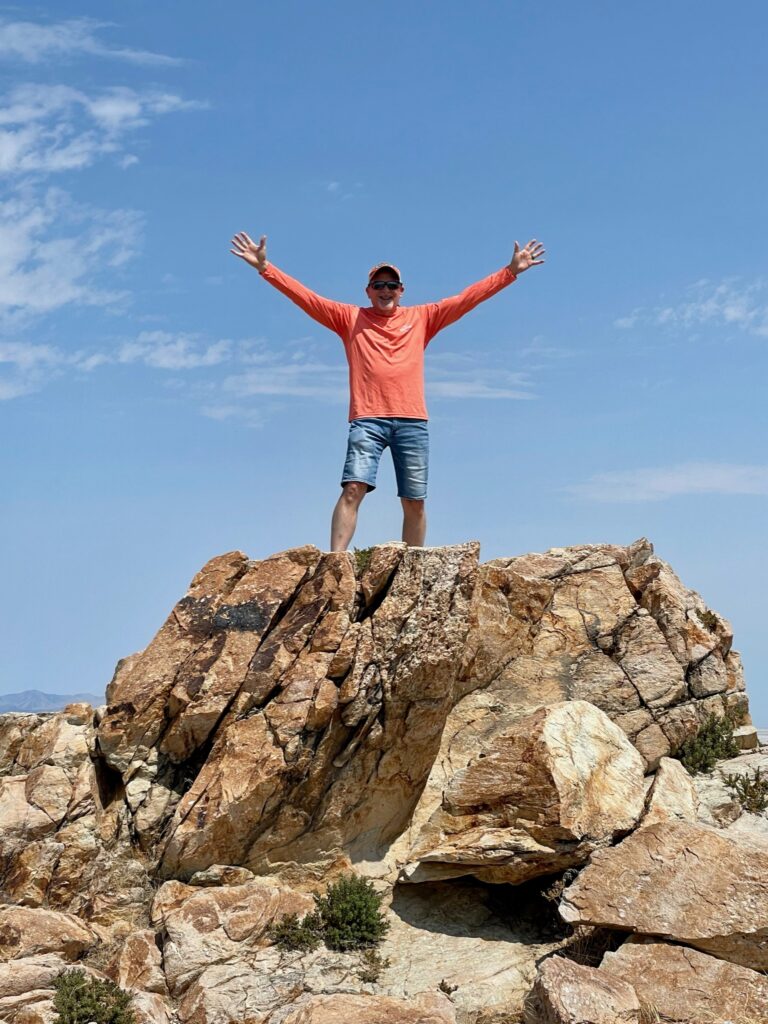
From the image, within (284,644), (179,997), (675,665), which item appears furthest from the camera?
(675,665)

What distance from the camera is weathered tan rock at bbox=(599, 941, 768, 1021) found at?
42.4 feet

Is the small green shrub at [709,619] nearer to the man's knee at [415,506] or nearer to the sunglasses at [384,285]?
the man's knee at [415,506]

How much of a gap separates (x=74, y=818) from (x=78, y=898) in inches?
48.1

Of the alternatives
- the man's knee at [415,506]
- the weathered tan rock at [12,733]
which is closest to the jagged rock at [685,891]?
the man's knee at [415,506]

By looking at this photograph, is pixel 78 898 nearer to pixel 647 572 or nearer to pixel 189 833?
pixel 189 833

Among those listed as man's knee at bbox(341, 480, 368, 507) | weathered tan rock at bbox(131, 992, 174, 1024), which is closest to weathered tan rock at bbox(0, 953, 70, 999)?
weathered tan rock at bbox(131, 992, 174, 1024)

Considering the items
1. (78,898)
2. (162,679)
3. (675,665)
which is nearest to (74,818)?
(78,898)

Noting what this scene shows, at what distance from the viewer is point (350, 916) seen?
50.0 ft

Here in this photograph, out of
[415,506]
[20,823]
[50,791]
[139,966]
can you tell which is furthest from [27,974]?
[415,506]

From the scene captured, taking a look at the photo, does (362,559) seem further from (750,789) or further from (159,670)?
(750,789)

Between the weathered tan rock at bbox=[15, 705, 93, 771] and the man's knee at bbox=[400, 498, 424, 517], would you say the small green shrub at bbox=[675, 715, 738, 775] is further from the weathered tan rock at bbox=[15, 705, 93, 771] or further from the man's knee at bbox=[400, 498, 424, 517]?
the weathered tan rock at bbox=[15, 705, 93, 771]

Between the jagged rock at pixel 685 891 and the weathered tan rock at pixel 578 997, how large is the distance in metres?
1.16

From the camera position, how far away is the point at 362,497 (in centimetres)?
1766

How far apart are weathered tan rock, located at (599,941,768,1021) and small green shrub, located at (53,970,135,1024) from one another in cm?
656
